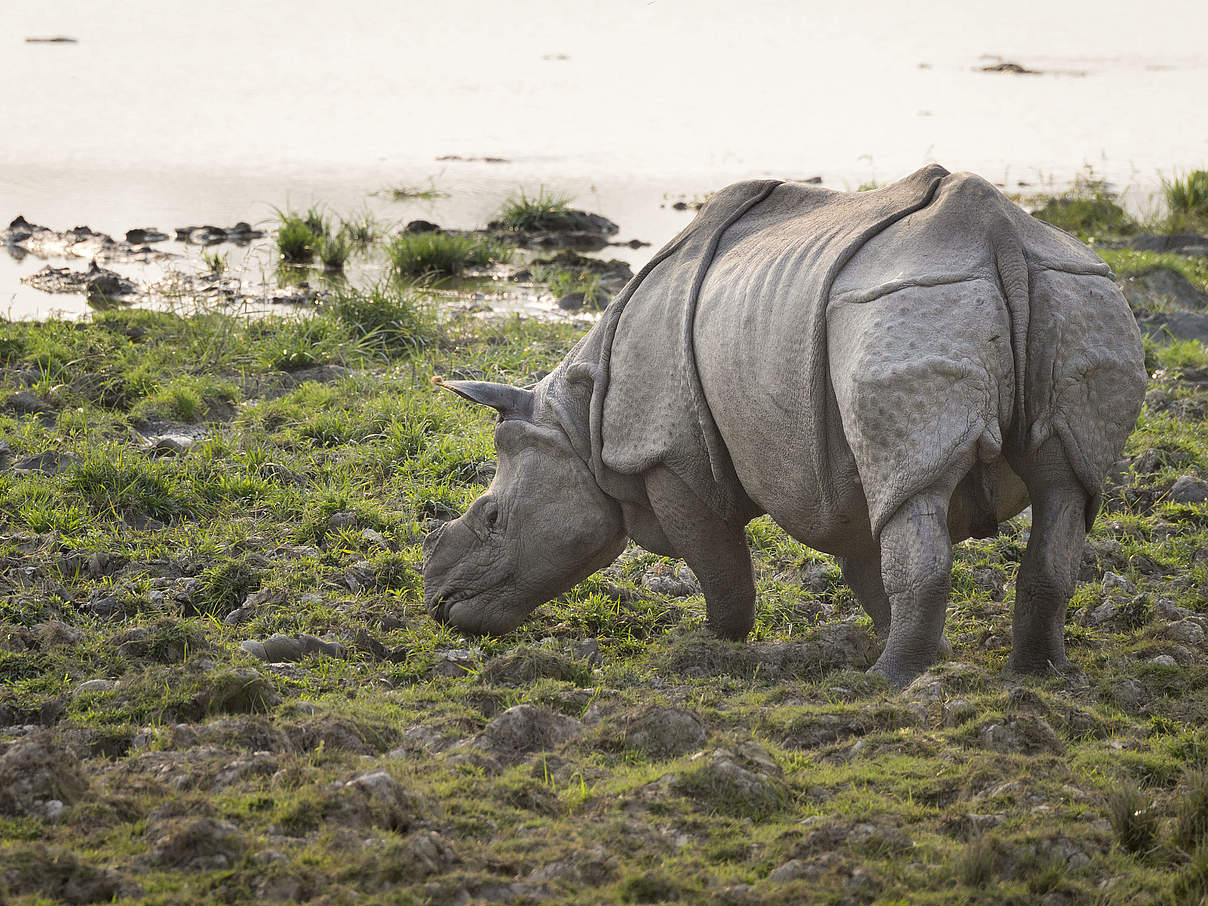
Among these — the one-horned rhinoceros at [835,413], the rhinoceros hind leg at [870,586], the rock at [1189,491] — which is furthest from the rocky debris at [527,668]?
the rock at [1189,491]

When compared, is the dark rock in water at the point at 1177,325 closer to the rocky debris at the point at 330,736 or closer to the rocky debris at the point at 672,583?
the rocky debris at the point at 672,583

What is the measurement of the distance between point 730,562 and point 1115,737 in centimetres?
172

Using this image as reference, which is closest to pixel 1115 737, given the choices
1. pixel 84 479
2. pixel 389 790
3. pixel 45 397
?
pixel 389 790

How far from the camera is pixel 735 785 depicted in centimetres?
383

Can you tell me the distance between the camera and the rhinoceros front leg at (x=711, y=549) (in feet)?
18.1

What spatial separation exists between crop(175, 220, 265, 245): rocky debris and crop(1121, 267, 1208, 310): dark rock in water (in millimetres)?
7566

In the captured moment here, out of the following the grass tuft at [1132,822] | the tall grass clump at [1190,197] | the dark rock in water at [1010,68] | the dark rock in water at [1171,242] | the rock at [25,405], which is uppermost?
the dark rock in water at [1010,68]

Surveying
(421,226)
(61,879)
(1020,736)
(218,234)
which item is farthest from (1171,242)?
(61,879)

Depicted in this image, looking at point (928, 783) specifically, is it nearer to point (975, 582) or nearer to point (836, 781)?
point (836, 781)

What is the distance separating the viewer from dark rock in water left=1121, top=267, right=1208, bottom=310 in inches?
436

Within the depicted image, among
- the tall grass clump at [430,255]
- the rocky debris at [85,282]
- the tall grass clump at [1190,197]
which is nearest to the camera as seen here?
the rocky debris at [85,282]

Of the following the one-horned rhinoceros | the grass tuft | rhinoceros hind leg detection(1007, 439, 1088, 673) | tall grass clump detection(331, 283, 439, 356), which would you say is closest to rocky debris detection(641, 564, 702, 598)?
the one-horned rhinoceros

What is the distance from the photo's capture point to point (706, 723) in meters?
4.44

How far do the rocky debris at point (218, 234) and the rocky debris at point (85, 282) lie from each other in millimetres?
1395
